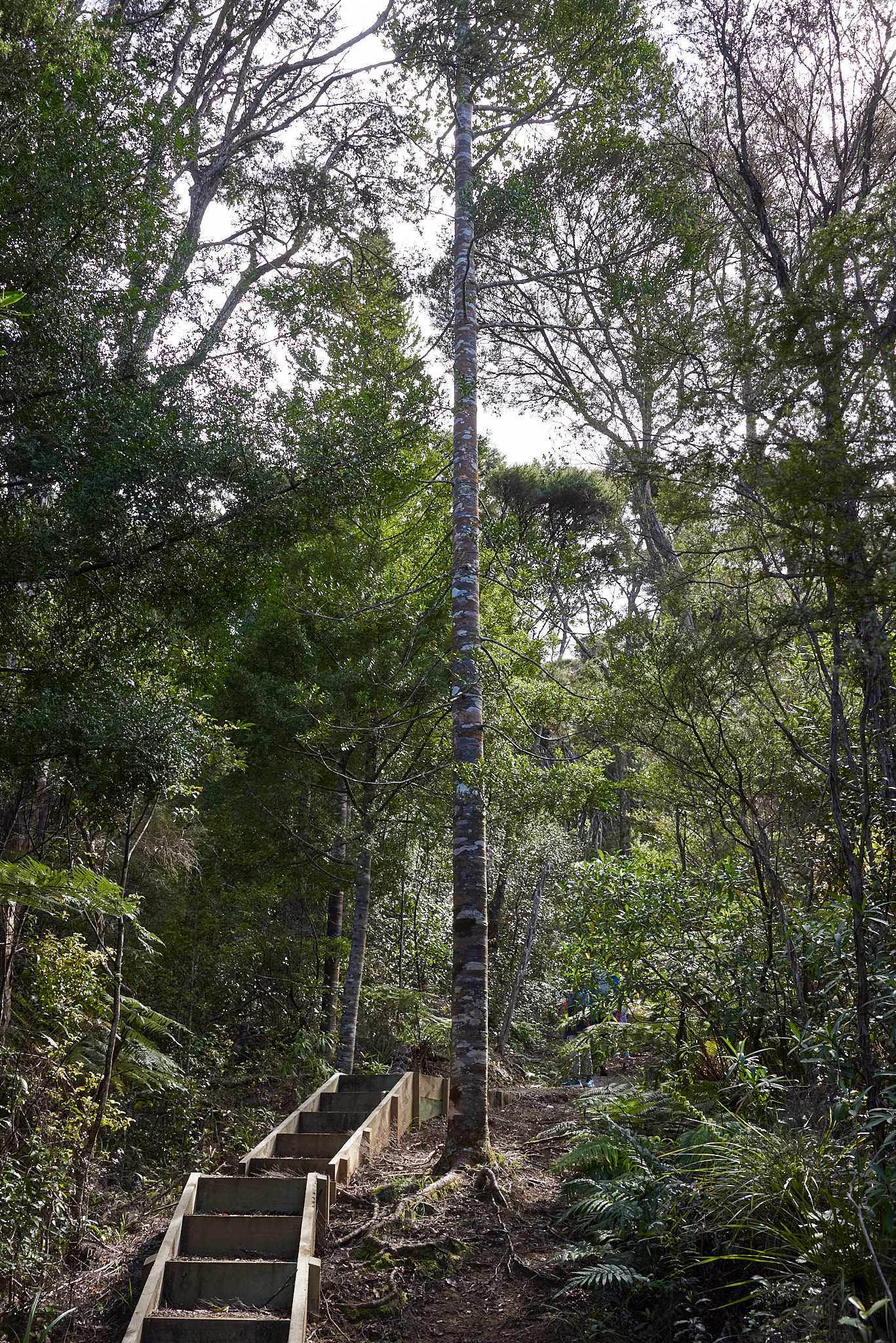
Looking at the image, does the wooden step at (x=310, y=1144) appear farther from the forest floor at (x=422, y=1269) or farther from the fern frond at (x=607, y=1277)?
the fern frond at (x=607, y=1277)

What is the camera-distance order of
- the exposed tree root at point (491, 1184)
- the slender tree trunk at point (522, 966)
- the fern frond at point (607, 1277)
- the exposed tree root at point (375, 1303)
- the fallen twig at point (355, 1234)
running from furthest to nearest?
the slender tree trunk at point (522, 966) < the exposed tree root at point (491, 1184) < the fallen twig at point (355, 1234) < the exposed tree root at point (375, 1303) < the fern frond at point (607, 1277)

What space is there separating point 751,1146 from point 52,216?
685 cm

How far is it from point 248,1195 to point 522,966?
1047cm

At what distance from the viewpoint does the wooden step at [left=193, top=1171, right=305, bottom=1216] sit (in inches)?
191

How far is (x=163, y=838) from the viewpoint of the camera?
27.7ft

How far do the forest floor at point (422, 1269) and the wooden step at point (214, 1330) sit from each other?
36cm

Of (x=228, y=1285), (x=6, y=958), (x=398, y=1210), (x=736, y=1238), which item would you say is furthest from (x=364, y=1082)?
(x=736, y=1238)

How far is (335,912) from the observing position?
34.7 feet

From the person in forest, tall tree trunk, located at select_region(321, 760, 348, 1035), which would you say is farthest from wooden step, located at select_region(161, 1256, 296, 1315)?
tall tree trunk, located at select_region(321, 760, 348, 1035)

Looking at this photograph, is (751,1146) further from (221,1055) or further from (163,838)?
(221,1055)

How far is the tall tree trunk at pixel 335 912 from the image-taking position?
10.0 meters

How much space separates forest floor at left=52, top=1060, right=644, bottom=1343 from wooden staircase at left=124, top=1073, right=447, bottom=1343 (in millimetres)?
205

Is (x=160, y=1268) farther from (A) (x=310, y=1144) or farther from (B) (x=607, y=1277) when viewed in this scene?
(A) (x=310, y=1144)

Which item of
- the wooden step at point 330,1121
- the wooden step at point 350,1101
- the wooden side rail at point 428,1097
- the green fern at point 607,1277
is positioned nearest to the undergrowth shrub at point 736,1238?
the green fern at point 607,1277
